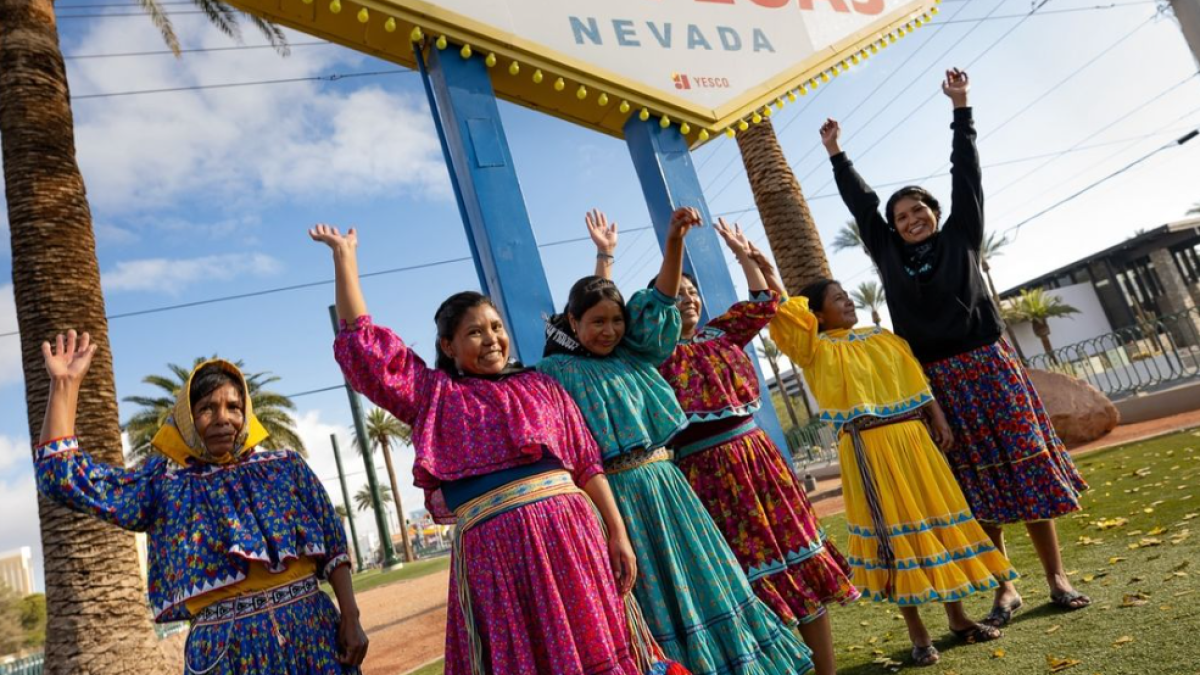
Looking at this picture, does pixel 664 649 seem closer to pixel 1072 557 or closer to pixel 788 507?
pixel 788 507

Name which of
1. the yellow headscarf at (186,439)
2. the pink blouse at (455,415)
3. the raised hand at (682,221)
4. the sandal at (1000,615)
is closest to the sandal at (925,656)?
the sandal at (1000,615)

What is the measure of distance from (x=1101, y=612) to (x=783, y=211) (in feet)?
23.6

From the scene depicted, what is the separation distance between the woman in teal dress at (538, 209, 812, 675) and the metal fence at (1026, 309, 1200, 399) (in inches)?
476

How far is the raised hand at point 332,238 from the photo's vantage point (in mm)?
2379

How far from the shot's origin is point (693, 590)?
2578 mm

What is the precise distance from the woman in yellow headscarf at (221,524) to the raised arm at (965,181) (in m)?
3.20

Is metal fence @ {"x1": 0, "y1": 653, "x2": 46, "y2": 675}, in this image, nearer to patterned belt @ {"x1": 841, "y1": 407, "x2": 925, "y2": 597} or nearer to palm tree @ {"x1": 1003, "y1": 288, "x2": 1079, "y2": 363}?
patterned belt @ {"x1": 841, "y1": 407, "x2": 925, "y2": 597}

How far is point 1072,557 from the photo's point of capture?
416 cm

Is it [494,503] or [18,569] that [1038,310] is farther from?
[18,569]

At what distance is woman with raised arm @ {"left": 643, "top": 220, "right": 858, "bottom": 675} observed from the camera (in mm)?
2809

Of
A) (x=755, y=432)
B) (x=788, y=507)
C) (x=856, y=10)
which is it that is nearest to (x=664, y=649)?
(x=788, y=507)

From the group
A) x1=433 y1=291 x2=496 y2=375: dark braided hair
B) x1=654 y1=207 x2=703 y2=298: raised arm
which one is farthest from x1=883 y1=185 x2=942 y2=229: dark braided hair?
x1=433 y1=291 x2=496 y2=375: dark braided hair

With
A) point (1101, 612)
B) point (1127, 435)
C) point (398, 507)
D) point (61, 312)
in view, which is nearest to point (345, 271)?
point (1101, 612)

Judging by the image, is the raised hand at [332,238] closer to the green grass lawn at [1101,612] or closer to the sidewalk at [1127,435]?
the green grass lawn at [1101,612]
